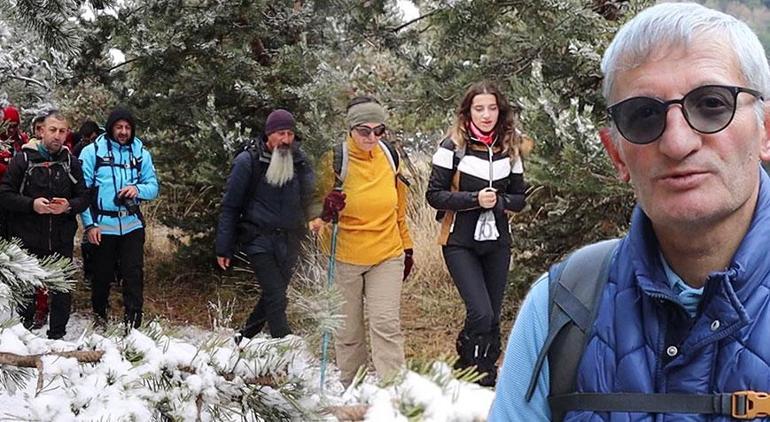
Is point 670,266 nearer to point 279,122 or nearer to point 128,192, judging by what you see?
point 279,122

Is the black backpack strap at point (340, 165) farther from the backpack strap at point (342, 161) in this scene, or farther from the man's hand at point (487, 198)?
the man's hand at point (487, 198)

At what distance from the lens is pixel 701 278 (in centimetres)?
133

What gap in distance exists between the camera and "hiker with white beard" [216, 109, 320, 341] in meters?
5.74

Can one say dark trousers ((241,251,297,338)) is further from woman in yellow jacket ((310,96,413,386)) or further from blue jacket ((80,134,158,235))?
blue jacket ((80,134,158,235))

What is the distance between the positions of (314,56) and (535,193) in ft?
8.28

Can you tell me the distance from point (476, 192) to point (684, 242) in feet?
A: 12.9

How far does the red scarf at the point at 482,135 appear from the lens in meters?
5.29

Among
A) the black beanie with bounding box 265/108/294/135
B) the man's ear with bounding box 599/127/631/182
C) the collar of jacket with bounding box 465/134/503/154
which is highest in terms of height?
the black beanie with bounding box 265/108/294/135

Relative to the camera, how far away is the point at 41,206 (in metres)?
6.24

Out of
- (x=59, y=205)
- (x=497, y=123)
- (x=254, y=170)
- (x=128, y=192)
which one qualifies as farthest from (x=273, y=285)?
(x=497, y=123)

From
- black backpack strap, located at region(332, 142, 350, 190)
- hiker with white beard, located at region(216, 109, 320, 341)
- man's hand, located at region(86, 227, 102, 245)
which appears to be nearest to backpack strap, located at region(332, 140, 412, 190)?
black backpack strap, located at region(332, 142, 350, 190)

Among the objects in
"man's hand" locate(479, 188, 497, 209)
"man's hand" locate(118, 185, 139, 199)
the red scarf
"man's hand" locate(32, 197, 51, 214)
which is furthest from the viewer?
"man's hand" locate(118, 185, 139, 199)

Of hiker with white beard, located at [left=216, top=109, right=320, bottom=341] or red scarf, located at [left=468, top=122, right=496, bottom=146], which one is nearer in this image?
red scarf, located at [left=468, top=122, right=496, bottom=146]

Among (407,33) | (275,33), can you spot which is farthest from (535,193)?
(275,33)
